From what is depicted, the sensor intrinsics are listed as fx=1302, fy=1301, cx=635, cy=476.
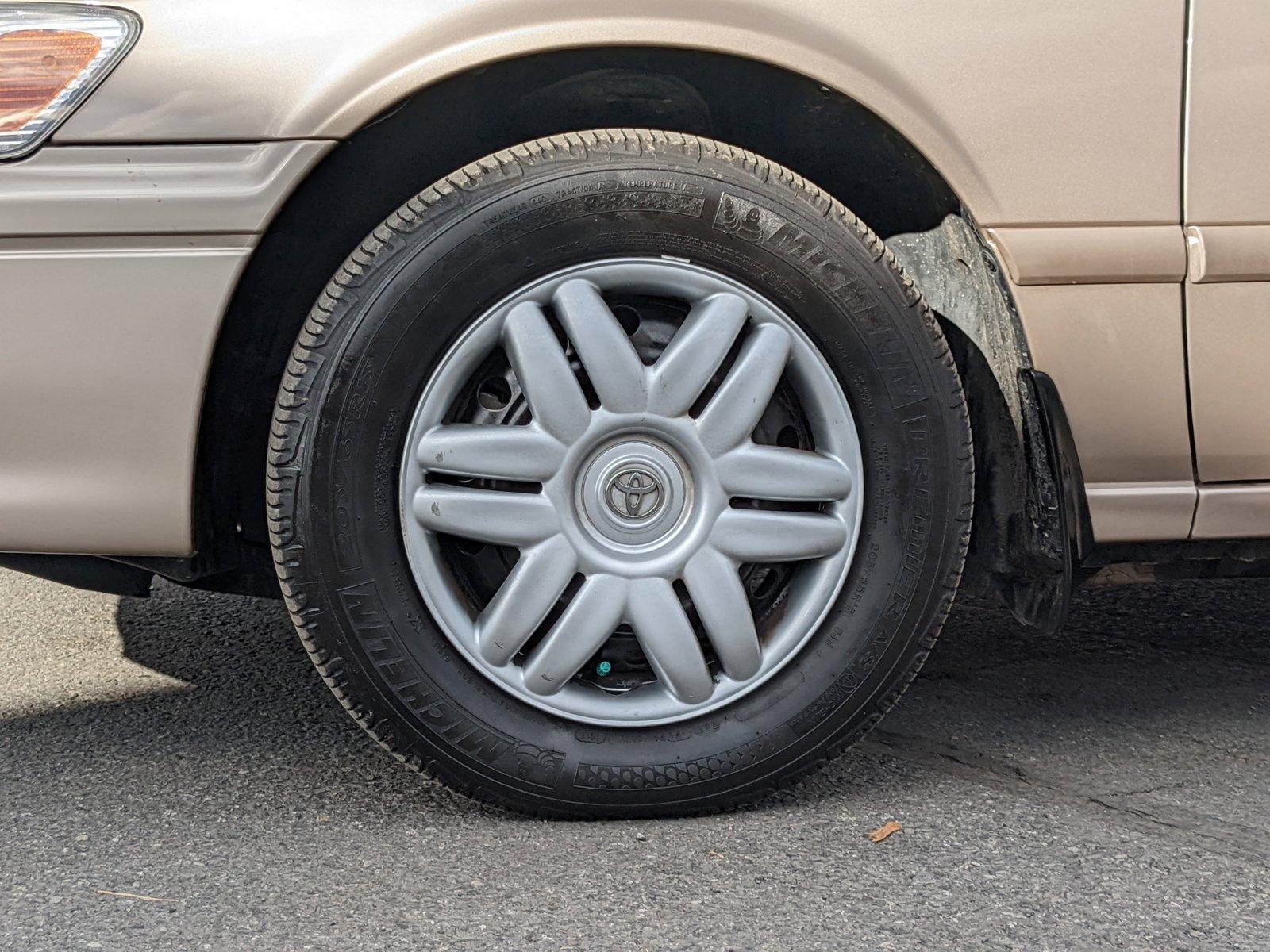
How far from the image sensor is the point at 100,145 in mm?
1633

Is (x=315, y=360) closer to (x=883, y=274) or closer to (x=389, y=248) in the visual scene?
(x=389, y=248)

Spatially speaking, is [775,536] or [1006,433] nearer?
[775,536]

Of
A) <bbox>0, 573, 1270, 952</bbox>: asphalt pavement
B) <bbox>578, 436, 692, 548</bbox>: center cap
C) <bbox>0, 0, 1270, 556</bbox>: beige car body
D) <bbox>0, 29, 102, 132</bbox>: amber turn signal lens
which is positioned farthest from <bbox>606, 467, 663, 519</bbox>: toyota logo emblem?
<bbox>0, 29, 102, 132</bbox>: amber turn signal lens

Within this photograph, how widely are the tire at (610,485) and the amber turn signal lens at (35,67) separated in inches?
16.1

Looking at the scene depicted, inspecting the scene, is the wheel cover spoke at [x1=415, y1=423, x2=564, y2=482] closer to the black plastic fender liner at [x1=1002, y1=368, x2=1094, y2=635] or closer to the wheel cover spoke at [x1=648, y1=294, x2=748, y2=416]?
the wheel cover spoke at [x1=648, y1=294, x2=748, y2=416]

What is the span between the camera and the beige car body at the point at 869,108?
64.7 inches

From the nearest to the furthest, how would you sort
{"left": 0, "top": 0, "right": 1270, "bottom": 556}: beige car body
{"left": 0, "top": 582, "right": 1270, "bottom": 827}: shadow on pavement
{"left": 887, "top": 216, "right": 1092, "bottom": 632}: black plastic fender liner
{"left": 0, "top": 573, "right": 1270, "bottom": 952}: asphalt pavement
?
1. {"left": 0, "top": 573, "right": 1270, "bottom": 952}: asphalt pavement
2. {"left": 0, "top": 0, "right": 1270, "bottom": 556}: beige car body
3. {"left": 887, "top": 216, "right": 1092, "bottom": 632}: black plastic fender liner
4. {"left": 0, "top": 582, "right": 1270, "bottom": 827}: shadow on pavement

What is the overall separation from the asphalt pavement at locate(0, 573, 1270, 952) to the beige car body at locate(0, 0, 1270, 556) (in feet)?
1.31

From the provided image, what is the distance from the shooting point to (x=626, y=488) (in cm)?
178

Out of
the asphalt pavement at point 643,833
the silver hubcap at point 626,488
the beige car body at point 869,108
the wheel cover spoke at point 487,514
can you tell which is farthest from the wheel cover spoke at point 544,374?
the asphalt pavement at point 643,833

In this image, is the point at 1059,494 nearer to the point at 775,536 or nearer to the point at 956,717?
the point at 775,536

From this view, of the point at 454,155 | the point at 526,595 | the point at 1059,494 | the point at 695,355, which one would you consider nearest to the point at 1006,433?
the point at 1059,494

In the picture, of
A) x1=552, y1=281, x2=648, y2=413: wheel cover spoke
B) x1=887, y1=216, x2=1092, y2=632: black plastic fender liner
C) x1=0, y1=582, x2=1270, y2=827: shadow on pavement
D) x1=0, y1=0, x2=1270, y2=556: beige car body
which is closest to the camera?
x1=0, y1=0, x2=1270, y2=556: beige car body

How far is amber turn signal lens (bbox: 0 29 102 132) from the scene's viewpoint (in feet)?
5.32
